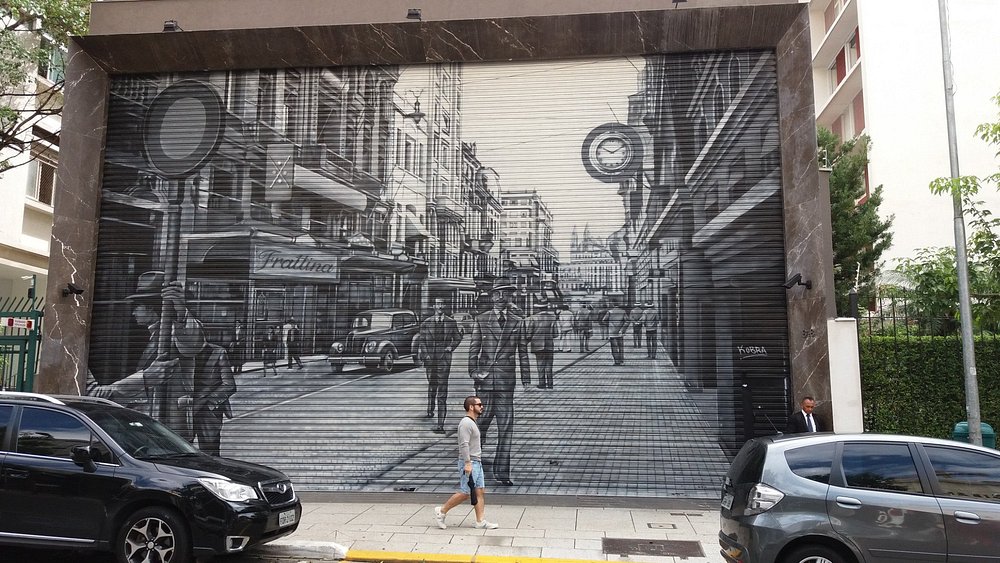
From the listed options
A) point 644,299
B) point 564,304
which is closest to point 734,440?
point 644,299

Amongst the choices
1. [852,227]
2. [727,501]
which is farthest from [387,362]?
[852,227]

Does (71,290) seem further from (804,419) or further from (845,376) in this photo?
(845,376)

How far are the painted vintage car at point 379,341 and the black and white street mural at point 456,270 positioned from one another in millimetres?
37

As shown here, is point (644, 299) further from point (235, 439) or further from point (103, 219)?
point (103, 219)

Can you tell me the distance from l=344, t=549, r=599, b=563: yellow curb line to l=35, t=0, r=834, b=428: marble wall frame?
5.21 m

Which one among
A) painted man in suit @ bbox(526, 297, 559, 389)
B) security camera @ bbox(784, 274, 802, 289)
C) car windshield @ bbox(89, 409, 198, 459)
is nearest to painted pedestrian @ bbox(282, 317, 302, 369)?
car windshield @ bbox(89, 409, 198, 459)

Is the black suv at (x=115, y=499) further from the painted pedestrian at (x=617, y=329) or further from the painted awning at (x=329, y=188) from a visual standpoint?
the painted pedestrian at (x=617, y=329)

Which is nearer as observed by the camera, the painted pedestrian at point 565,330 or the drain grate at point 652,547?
the drain grate at point 652,547

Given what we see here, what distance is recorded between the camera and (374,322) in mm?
10844

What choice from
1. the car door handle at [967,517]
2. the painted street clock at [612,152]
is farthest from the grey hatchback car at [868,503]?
the painted street clock at [612,152]

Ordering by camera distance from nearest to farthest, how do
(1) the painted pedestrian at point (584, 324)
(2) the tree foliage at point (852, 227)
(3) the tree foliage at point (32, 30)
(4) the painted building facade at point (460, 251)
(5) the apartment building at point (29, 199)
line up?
1. (4) the painted building facade at point (460, 251)
2. (1) the painted pedestrian at point (584, 324)
3. (3) the tree foliage at point (32, 30)
4. (5) the apartment building at point (29, 199)
5. (2) the tree foliage at point (852, 227)

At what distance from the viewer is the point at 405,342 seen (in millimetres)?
10703

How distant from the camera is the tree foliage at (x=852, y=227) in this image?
21.3 metres

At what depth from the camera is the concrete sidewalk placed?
723cm
